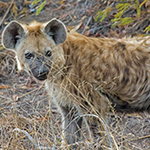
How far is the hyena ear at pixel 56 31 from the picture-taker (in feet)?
7.62

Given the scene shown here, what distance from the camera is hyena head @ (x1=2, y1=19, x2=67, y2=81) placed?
2.28m

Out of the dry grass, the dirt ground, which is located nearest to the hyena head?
the dry grass

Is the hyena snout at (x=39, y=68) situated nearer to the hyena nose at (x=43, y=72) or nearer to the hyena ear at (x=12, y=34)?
the hyena nose at (x=43, y=72)

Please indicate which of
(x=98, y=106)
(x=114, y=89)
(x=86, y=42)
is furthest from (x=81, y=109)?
(x=86, y=42)

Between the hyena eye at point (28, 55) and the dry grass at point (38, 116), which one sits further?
the dry grass at point (38, 116)

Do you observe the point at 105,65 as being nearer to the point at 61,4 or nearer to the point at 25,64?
the point at 25,64

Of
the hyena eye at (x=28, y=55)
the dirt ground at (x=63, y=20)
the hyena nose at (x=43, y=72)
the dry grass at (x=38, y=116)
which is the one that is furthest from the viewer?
the dirt ground at (x=63, y=20)

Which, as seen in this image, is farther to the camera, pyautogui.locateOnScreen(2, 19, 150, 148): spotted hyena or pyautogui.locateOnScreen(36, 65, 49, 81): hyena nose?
pyautogui.locateOnScreen(2, 19, 150, 148): spotted hyena

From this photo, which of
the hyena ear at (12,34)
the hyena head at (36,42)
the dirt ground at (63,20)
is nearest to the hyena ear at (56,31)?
the hyena head at (36,42)

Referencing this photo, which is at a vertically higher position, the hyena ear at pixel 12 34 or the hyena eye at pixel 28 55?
the hyena ear at pixel 12 34

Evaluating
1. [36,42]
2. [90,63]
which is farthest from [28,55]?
[90,63]

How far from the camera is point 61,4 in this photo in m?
4.83

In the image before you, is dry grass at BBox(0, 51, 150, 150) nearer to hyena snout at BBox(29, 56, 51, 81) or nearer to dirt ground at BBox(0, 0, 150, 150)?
dirt ground at BBox(0, 0, 150, 150)

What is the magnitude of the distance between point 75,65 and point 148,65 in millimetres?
667
